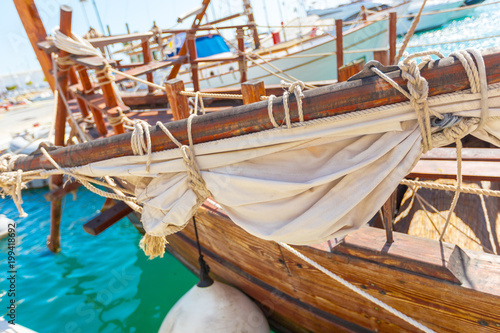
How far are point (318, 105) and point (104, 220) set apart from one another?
2.52 m

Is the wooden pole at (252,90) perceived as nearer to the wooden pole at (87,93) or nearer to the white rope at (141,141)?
the white rope at (141,141)

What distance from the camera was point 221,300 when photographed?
225cm

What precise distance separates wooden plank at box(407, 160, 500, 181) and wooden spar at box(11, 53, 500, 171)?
3.34ft

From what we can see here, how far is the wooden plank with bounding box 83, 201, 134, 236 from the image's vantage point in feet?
9.48

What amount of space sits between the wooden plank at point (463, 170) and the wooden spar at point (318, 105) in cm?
102

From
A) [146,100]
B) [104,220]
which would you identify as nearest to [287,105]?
[104,220]

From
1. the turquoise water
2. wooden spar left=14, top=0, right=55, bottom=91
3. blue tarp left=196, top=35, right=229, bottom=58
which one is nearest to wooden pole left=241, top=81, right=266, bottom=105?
the turquoise water

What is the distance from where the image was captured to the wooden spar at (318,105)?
1.06 meters

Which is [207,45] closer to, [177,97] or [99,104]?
[99,104]

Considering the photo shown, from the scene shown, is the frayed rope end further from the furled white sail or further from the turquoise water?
the turquoise water

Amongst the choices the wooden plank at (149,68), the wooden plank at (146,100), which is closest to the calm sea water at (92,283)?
the wooden plank at (146,100)

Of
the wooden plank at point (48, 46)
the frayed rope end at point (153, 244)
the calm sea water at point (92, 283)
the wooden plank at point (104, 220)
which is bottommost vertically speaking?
the calm sea water at point (92, 283)

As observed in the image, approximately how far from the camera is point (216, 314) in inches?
85.4

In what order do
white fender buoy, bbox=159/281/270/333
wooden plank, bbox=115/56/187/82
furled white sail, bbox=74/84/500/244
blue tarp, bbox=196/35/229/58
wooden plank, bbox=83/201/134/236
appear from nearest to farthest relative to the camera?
furled white sail, bbox=74/84/500/244
white fender buoy, bbox=159/281/270/333
wooden plank, bbox=83/201/134/236
wooden plank, bbox=115/56/187/82
blue tarp, bbox=196/35/229/58
